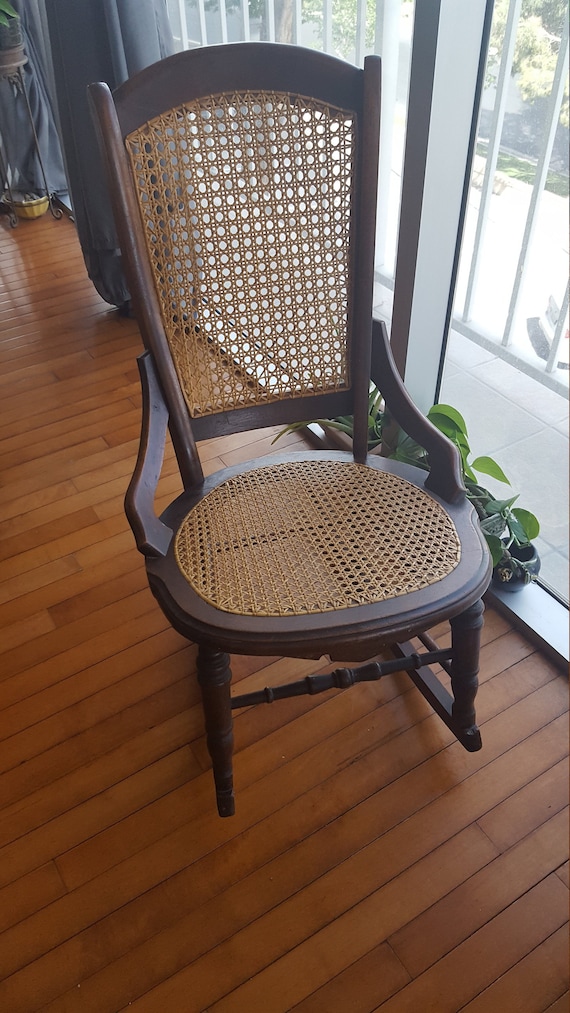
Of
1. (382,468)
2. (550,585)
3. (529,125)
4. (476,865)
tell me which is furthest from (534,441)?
(476,865)

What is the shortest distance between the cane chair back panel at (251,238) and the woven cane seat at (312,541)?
18 centimetres

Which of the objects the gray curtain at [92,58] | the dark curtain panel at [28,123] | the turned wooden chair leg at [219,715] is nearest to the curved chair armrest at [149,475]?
the turned wooden chair leg at [219,715]

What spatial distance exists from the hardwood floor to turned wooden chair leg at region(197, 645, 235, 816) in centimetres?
6

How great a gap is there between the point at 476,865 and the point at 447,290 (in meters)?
1.11

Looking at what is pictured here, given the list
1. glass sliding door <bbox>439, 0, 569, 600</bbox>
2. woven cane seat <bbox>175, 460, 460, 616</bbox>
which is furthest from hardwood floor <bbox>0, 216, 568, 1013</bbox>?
woven cane seat <bbox>175, 460, 460, 616</bbox>

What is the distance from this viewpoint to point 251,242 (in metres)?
1.25

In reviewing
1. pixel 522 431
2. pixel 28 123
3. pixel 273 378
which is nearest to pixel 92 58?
pixel 28 123

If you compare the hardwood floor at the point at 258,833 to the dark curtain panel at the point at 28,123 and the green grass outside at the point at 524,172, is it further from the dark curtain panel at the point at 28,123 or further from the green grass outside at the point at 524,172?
the dark curtain panel at the point at 28,123

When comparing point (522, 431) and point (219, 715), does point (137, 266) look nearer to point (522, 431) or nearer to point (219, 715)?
point (219, 715)

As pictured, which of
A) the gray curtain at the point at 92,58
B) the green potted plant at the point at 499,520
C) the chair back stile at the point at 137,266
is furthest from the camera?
the gray curtain at the point at 92,58

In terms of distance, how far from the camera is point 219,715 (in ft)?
3.97

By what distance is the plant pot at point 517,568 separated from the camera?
1626 mm

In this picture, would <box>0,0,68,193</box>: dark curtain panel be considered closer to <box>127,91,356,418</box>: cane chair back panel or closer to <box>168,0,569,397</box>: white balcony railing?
<box>168,0,569,397</box>: white balcony railing

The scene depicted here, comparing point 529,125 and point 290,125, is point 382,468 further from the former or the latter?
point 529,125
